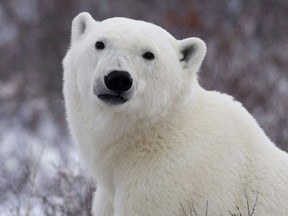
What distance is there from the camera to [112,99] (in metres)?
4.97

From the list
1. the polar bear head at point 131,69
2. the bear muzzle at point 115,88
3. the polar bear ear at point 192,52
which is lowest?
the bear muzzle at point 115,88

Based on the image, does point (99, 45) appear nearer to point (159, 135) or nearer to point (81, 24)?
point (81, 24)

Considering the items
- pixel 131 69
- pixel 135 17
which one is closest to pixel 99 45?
pixel 131 69

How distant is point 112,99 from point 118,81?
0.11 m

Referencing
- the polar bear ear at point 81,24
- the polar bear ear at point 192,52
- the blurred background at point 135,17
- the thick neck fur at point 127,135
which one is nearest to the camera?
the thick neck fur at point 127,135

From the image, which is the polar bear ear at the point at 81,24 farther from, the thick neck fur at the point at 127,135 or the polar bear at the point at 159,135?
the thick neck fur at the point at 127,135

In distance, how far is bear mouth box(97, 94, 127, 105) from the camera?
4.96 m

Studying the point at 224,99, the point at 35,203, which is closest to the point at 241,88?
the point at 35,203

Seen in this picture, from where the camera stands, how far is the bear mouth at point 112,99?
16.3 feet

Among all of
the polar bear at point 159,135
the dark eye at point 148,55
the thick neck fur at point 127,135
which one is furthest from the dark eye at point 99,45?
the thick neck fur at point 127,135

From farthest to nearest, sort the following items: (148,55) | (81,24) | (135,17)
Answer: (135,17) < (81,24) < (148,55)

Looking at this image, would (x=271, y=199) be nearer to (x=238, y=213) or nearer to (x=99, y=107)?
(x=238, y=213)

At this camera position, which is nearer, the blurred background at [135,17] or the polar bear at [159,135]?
the polar bear at [159,135]

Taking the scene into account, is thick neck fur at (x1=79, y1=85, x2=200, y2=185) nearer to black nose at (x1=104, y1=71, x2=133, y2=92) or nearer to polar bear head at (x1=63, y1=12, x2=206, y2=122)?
polar bear head at (x1=63, y1=12, x2=206, y2=122)
